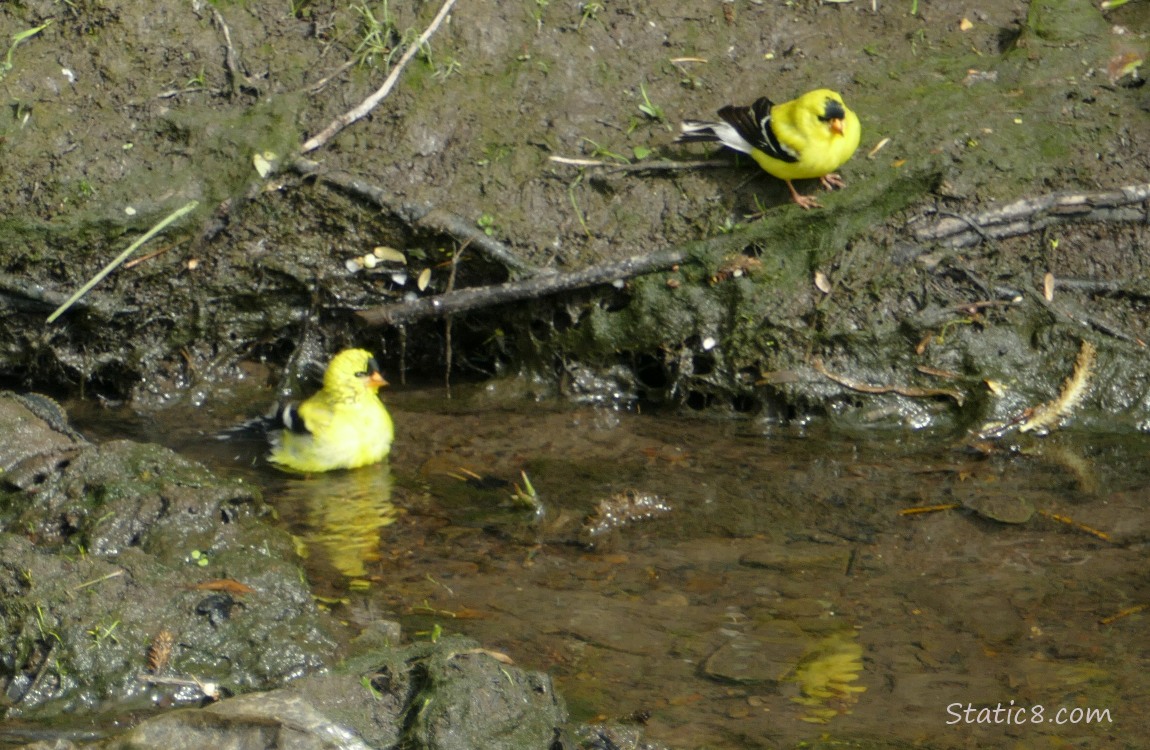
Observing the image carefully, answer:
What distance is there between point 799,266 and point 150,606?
162 inches

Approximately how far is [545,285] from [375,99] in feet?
5.40

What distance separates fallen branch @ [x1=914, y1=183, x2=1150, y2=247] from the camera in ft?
23.0

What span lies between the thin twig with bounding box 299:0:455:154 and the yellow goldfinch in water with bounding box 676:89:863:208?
175cm

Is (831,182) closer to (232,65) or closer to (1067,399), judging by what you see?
(1067,399)

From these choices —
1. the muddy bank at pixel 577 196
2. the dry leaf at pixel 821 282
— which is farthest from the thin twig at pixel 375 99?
the dry leaf at pixel 821 282

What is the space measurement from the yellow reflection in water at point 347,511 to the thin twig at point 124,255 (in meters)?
1.74

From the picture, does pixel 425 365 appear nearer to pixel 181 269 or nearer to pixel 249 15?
pixel 181 269

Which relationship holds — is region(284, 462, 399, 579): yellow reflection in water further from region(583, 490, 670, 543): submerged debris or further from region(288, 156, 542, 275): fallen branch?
region(288, 156, 542, 275): fallen branch

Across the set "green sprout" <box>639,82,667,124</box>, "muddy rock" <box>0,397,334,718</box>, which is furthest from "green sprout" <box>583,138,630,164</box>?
"muddy rock" <box>0,397,334,718</box>

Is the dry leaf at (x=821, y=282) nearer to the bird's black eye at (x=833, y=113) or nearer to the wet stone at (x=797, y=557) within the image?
the bird's black eye at (x=833, y=113)

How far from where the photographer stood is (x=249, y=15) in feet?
26.0

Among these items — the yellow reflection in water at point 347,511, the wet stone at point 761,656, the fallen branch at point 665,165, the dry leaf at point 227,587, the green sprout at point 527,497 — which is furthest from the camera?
the fallen branch at point 665,165

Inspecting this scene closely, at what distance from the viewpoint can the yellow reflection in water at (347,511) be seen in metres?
5.74

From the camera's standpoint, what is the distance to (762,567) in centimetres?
543
